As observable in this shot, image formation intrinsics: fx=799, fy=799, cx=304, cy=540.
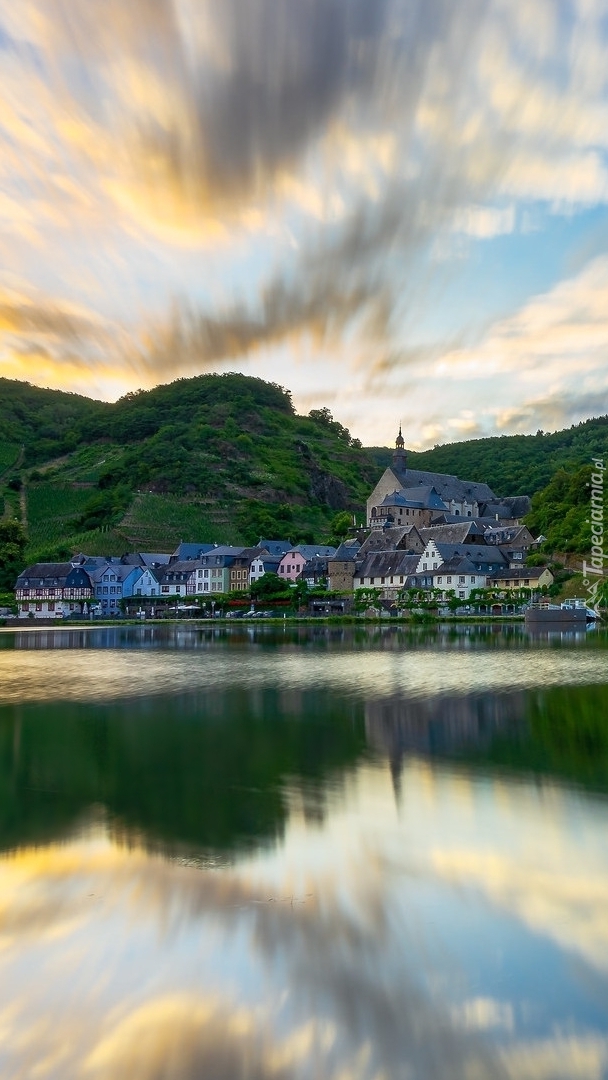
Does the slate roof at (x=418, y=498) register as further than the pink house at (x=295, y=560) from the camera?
Yes

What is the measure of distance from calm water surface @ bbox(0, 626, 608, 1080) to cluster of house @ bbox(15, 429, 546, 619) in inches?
2223

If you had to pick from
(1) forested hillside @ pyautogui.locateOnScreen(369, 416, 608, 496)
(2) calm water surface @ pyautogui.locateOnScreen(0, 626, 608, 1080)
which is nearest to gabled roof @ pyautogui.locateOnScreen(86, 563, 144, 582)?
Answer: (1) forested hillside @ pyautogui.locateOnScreen(369, 416, 608, 496)

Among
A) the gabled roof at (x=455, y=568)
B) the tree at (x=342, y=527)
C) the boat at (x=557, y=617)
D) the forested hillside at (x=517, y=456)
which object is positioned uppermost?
the forested hillside at (x=517, y=456)

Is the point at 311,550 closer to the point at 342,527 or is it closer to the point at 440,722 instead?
the point at 342,527

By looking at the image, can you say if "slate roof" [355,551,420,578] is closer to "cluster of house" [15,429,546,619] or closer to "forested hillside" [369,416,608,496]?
"cluster of house" [15,429,546,619]

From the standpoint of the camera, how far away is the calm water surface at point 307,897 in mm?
5438

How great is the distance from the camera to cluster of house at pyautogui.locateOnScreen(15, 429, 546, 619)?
7362 centimetres

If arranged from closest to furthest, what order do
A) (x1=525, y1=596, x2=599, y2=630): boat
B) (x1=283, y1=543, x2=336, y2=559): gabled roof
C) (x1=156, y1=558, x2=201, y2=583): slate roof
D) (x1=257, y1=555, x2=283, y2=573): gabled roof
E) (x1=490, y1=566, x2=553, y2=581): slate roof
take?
1. (x1=525, y1=596, x2=599, y2=630): boat
2. (x1=490, y1=566, x2=553, y2=581): slate roof
3. (x1=283, y1=543, x2=336, y2=559): gabled roof
4. (x1=257, y1=555, x2=283, y2=573): gabled roof
5. (x1=156, y1=558, x2=201, y2=583): slate roof

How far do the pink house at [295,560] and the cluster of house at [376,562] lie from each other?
0.12 metres

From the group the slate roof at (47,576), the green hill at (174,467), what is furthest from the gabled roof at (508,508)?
the slate roof at (47,576)

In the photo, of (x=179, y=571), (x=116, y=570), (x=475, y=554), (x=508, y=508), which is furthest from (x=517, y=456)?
(x=116, y=570)

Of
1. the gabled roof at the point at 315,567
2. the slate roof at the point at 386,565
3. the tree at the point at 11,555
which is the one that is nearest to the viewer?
the slate roof at the point at 386,565

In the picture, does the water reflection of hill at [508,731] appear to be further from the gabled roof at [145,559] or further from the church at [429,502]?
the gabled roof at [145,559]

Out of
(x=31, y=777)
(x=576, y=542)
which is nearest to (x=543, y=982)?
(x=31, y=777)
